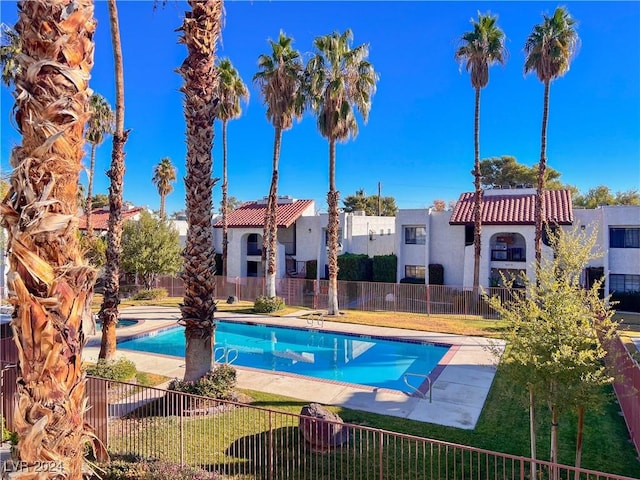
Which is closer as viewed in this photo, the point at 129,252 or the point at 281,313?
the point at 281,313

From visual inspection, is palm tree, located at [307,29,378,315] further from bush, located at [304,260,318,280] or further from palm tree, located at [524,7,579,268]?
bush, located at [304,260,318,280]

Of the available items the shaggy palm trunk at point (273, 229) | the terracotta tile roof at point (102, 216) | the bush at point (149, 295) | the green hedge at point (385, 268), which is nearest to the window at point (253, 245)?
the bush at point (149, 295)

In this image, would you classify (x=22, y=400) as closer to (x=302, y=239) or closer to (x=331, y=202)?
(x=331, y=202)

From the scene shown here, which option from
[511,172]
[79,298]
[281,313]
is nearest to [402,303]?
[281,313]

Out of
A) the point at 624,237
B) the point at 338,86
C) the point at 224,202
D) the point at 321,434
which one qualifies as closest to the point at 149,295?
the point at 224,202

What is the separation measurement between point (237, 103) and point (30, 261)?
29.0m

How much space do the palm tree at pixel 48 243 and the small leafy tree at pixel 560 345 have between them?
5.93 metres

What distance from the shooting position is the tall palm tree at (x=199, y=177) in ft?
33.3

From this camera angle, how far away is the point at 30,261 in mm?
3156

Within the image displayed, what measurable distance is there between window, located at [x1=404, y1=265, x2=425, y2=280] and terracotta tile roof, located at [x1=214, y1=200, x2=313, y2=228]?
10188 millimetres

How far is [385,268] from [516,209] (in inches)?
406

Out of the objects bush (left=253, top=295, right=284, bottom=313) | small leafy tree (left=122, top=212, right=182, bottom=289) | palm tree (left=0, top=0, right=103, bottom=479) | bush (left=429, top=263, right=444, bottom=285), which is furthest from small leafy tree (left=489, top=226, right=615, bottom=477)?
small leafy tree (left=122, top=212, right=182, bottom=289)

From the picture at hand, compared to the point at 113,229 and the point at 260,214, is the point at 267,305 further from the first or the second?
the point at 260,214

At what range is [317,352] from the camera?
735 inches
